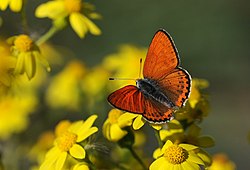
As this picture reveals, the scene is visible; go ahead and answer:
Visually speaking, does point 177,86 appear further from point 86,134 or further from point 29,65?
point 29,65

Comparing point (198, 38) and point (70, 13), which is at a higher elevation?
point (70, 13)

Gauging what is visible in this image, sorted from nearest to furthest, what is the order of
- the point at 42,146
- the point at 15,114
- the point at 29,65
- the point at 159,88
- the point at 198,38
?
the point at 159,88, the point at 29,65, the point at 42,146, the point at 15,114, the point at 198,38

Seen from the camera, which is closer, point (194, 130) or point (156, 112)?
point (156, 112)

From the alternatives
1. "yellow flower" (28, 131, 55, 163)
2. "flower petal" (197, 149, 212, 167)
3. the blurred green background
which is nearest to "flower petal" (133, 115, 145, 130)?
"flower petal" (197, 149, 212, 167)

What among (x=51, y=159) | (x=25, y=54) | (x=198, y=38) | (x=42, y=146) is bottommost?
(x=198, y=38)

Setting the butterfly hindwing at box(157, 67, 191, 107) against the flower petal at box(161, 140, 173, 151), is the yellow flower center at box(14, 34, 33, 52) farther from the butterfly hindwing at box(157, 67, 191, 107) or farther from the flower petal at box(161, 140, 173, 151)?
the flower petal at box(161, 140, 173, 151)

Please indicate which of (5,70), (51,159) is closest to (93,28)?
(5,70)

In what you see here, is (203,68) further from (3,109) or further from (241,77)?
(3,109)
